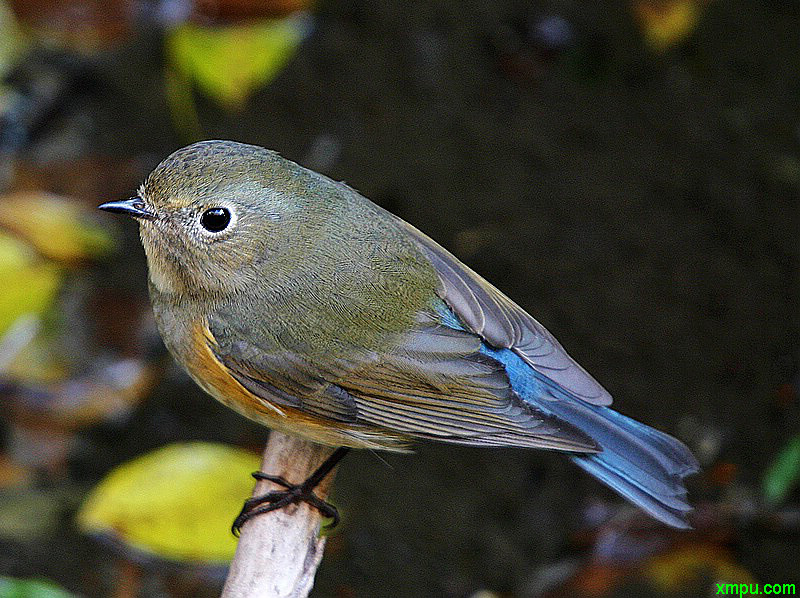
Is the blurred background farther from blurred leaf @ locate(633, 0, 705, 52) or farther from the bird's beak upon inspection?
the bird's beak

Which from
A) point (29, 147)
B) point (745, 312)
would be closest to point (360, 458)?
point (745, 312)

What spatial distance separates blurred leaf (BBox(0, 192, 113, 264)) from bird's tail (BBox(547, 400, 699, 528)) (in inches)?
82.2

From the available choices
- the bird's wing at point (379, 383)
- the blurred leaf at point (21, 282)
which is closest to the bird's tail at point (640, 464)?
the bird's wing at point (379, 383)

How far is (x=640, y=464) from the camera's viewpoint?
262cm

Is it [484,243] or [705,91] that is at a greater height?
[705,91]

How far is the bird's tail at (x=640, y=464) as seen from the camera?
261 cm

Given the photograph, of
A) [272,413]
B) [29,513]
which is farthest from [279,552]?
[29,513]

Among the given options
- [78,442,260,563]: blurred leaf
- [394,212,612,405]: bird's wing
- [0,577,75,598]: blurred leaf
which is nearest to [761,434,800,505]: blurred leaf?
[394,212,612,405]: bird's wing

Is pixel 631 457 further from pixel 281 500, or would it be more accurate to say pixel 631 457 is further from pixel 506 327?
pixel 281 500

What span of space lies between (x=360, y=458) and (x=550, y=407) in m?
1.24

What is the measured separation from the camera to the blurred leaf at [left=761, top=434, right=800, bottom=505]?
12.0ft

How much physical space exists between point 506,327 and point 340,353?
416mm

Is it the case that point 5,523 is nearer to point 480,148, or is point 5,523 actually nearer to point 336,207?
point 336,207

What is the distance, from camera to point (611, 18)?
4836mm
